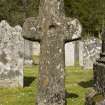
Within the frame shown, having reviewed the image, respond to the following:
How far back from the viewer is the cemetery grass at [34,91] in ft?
54.2

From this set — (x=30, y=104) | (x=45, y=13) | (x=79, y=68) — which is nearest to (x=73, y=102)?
(x=30, y=104)

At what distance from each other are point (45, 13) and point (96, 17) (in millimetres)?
47567

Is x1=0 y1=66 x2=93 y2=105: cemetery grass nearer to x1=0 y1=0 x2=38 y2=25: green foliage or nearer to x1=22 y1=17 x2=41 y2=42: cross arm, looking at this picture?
x1=22 y1=17 x2=41 y2=42: cross arm

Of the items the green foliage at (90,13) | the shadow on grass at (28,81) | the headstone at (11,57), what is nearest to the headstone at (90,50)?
the shadow on grass at (28,81)

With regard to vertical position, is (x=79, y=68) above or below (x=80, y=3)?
below

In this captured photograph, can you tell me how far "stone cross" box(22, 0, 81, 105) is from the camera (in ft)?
36.9

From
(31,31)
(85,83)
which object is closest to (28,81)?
(85,83)

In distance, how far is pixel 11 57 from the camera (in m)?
21.0

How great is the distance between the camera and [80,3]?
61.2m

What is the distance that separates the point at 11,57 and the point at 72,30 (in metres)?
9.89

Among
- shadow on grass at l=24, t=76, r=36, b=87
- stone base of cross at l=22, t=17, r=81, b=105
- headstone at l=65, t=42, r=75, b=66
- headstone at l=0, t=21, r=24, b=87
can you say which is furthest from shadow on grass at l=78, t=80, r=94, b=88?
stone base of cross at l=22, t=17, r=81, b=105

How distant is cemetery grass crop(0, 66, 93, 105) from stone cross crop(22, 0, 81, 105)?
3.82m

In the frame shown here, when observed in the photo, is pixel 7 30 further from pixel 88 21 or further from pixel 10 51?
pixel 88 21

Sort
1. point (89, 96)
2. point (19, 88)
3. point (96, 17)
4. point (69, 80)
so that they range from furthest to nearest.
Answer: point (96, 17) → point (69, 80) → point (19, 88) → point (89, 96)
